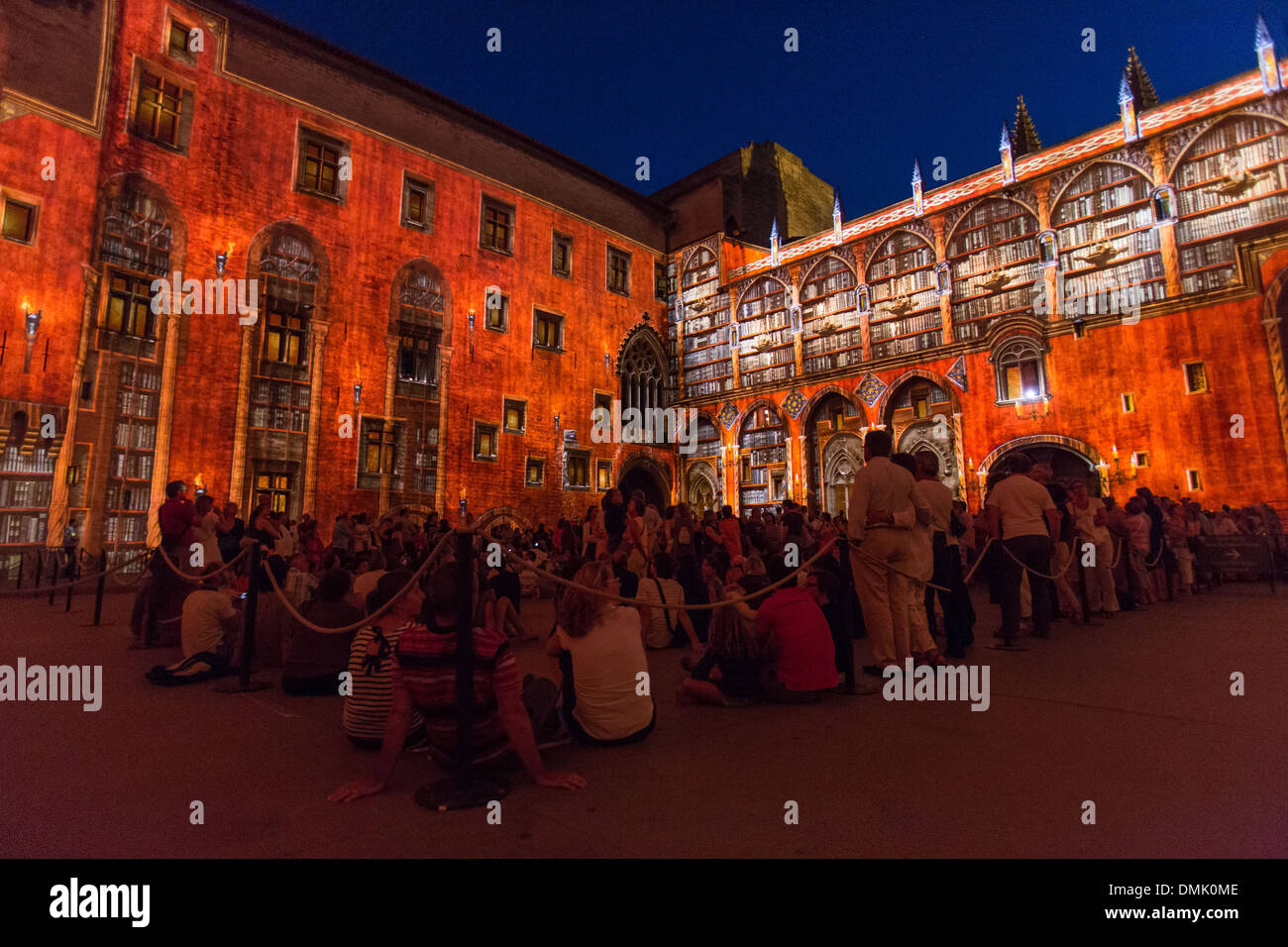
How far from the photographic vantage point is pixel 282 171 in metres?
16.7

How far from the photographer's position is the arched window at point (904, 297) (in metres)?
20.0

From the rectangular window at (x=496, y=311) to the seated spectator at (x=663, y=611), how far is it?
51.7 feet

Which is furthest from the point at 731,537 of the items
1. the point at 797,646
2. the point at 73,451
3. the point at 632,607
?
the point at 73,451

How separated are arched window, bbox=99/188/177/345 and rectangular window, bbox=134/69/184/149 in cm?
153

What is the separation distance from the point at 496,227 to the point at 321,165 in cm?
556

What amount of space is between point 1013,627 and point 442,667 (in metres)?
5.75

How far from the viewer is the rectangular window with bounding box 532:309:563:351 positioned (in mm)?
21797

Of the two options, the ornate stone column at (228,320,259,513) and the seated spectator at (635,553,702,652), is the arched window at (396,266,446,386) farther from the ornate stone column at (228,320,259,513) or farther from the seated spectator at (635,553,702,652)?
the seated spectator at (635,553,702,652)

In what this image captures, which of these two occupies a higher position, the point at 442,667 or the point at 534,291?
the point at 534,291

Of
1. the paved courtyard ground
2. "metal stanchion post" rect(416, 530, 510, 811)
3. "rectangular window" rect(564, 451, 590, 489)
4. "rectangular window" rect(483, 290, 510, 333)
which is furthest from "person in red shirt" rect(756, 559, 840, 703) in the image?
"rectangular window" rect(483, 290, 510, 333)

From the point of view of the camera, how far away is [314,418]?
54.5 ft

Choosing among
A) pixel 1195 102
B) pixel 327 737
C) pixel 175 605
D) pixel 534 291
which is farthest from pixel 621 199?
pixel 327 737

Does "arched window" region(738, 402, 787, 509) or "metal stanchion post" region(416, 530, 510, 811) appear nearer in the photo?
"metal stanchion post" region(416, 530, 510, 811)
